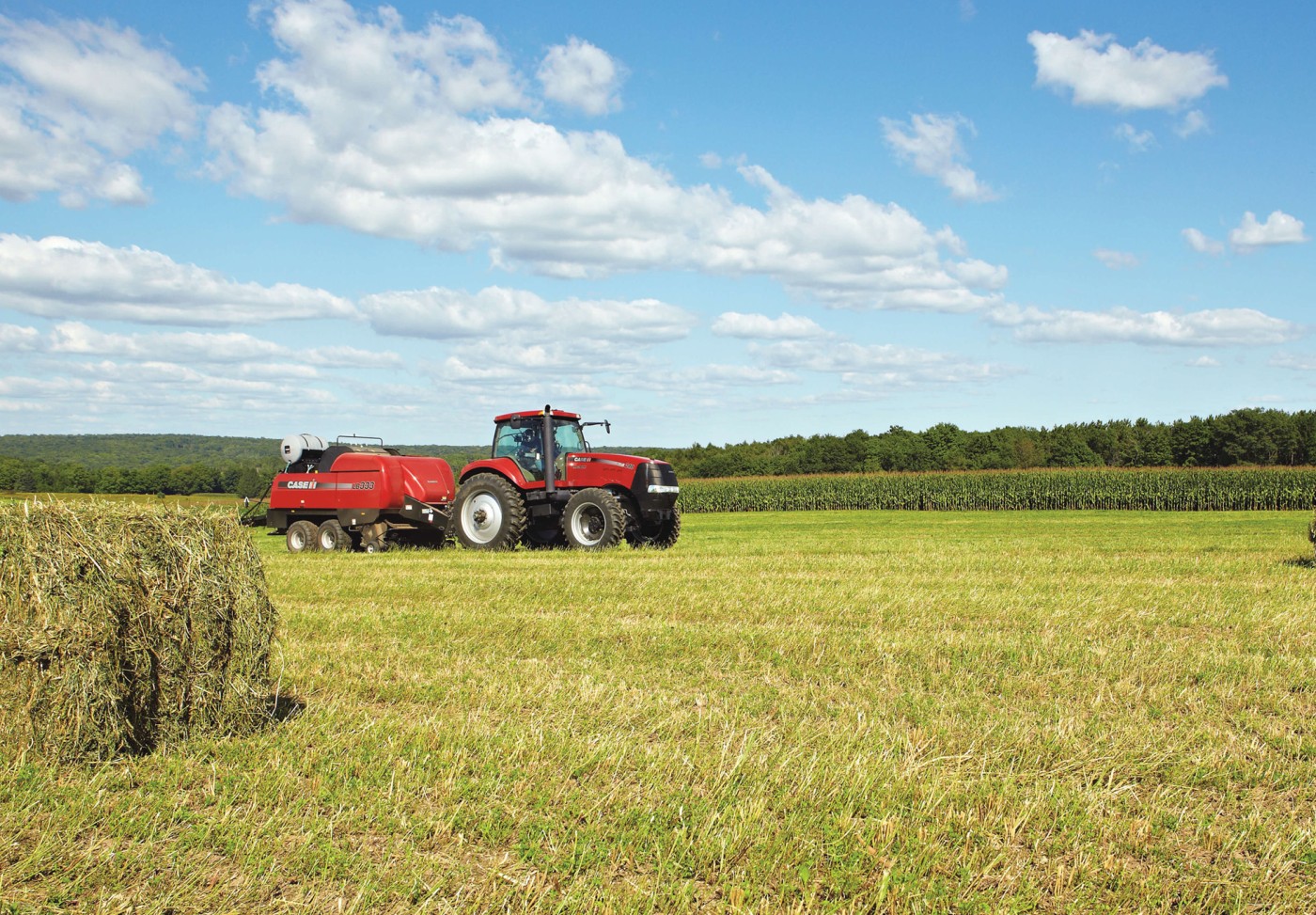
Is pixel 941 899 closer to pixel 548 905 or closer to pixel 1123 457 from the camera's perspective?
pixel 548 905

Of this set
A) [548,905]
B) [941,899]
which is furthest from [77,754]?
[941,899]

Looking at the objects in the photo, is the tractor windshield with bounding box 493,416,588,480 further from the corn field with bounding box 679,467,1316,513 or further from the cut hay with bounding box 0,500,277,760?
the corn field with bounding box 679,467,1316,513

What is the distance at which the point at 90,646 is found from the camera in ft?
15.0

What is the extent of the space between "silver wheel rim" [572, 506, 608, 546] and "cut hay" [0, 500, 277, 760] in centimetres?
1130

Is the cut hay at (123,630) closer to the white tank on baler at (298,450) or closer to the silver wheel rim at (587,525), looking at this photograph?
the silver wheel rim at (587,525)

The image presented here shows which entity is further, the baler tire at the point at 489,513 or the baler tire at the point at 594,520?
the baler tire at the point at 489,513

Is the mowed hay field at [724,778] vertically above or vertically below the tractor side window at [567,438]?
below

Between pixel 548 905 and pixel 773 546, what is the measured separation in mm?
15828

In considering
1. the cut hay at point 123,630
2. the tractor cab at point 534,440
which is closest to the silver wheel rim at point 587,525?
the tractor cab at point 534,440

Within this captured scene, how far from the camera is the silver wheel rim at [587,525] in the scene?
16594 mm

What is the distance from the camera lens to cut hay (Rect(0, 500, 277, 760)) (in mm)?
4551

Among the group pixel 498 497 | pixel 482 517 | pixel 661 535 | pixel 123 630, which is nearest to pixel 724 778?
pixel 123 630

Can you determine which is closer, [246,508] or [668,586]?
[668,586]

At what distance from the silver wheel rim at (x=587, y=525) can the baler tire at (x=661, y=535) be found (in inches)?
40.8
